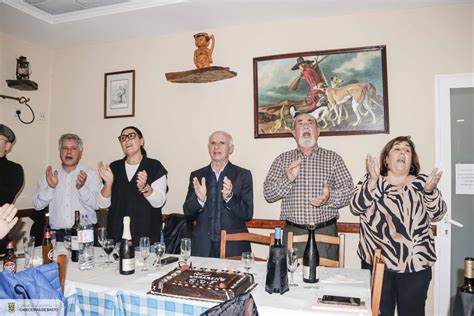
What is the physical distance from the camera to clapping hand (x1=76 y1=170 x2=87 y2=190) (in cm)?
319

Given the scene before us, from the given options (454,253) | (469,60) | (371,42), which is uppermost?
(371,42)

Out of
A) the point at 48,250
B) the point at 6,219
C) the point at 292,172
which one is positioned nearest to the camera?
the point at 6,219

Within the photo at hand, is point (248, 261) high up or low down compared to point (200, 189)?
down

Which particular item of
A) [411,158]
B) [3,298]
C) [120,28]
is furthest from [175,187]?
[3,298]

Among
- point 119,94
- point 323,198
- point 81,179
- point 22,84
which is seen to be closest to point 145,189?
point 81,179

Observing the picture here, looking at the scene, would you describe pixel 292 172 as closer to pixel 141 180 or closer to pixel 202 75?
pixel 141 180

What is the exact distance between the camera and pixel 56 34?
12.7 ft

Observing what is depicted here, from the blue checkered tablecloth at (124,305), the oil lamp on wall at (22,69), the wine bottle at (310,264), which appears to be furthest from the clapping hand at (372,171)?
the oil lamp on wall at (22,69)

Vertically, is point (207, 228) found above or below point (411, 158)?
below

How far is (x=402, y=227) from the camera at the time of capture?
2326 mm

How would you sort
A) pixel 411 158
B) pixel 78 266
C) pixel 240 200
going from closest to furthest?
1. pixel 78 266
2. pixel 411 158
3. pixel 240 200

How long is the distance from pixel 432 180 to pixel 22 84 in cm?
385

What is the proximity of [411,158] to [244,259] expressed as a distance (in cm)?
135

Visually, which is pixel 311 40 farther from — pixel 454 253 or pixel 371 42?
pixel 454 253
